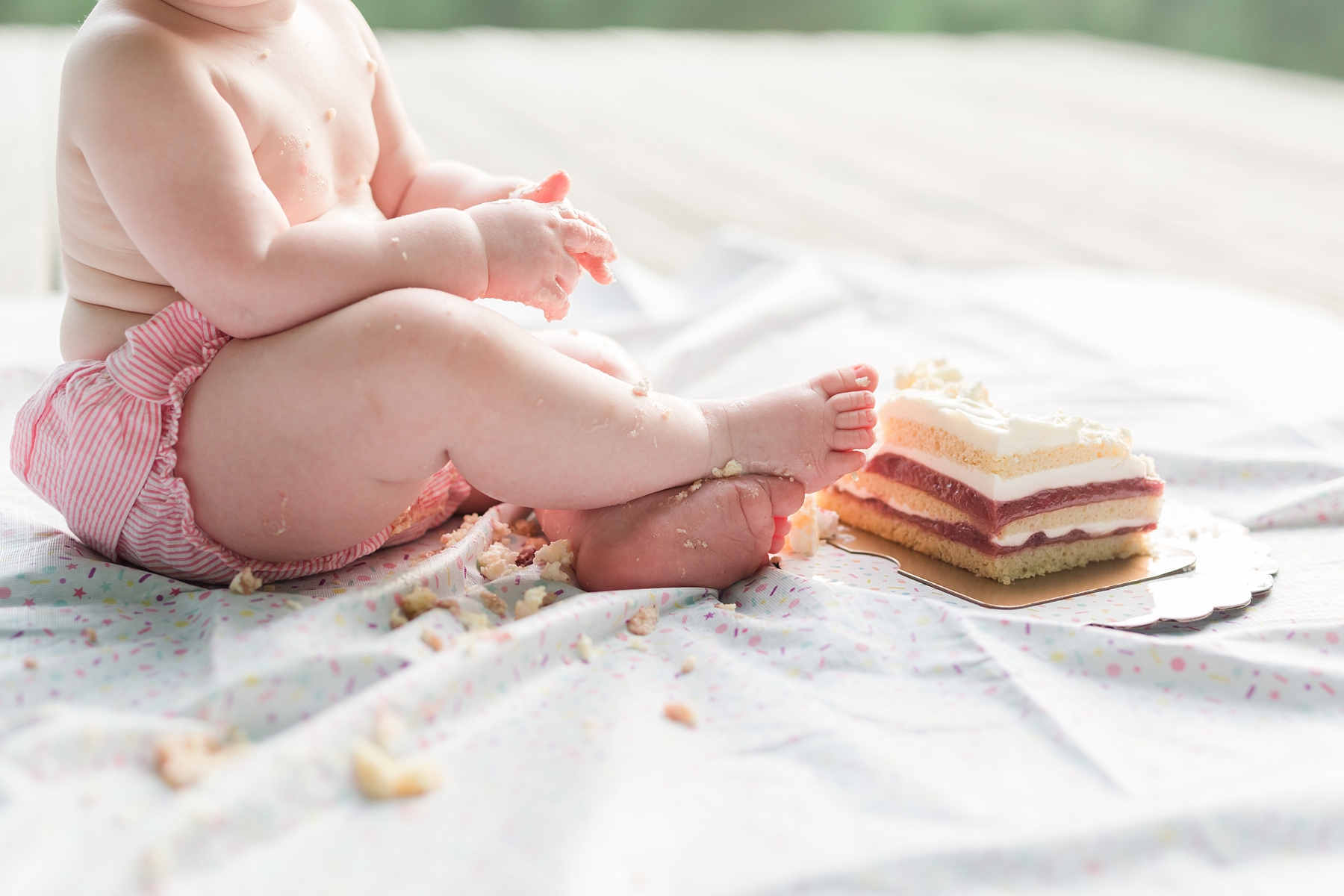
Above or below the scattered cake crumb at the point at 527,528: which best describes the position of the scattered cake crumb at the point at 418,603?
above

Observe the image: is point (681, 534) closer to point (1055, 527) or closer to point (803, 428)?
point (803, 428)

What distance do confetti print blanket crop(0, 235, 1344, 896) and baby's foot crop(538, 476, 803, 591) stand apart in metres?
0.03

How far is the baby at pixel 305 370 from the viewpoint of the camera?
855mm

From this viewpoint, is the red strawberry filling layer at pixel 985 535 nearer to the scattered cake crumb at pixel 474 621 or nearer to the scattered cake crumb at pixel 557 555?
the scattered cake crumb at pixel 557 555

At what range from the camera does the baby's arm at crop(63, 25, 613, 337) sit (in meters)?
0.84

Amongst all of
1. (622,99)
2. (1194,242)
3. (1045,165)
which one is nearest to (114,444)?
(1194,242)

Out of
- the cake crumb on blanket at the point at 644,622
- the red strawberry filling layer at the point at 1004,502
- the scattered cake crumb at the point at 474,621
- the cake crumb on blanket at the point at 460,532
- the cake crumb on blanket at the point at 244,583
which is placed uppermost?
the red strawberry filling layer at the point at 1004,502

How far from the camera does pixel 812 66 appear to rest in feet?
16.5

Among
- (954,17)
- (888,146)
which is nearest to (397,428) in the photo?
(888,146)

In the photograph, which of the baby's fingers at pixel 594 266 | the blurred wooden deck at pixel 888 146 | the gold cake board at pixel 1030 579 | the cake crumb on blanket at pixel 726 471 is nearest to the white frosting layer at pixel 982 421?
the gold cake board at pixel 1030 579

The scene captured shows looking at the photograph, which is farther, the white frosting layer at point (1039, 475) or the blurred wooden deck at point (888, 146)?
the blurred wooden deck at point (888, 146)

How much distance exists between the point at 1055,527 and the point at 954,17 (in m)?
5.81

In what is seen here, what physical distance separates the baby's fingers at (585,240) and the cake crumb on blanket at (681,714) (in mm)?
379

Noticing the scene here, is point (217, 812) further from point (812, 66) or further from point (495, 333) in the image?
point (812, 66)
